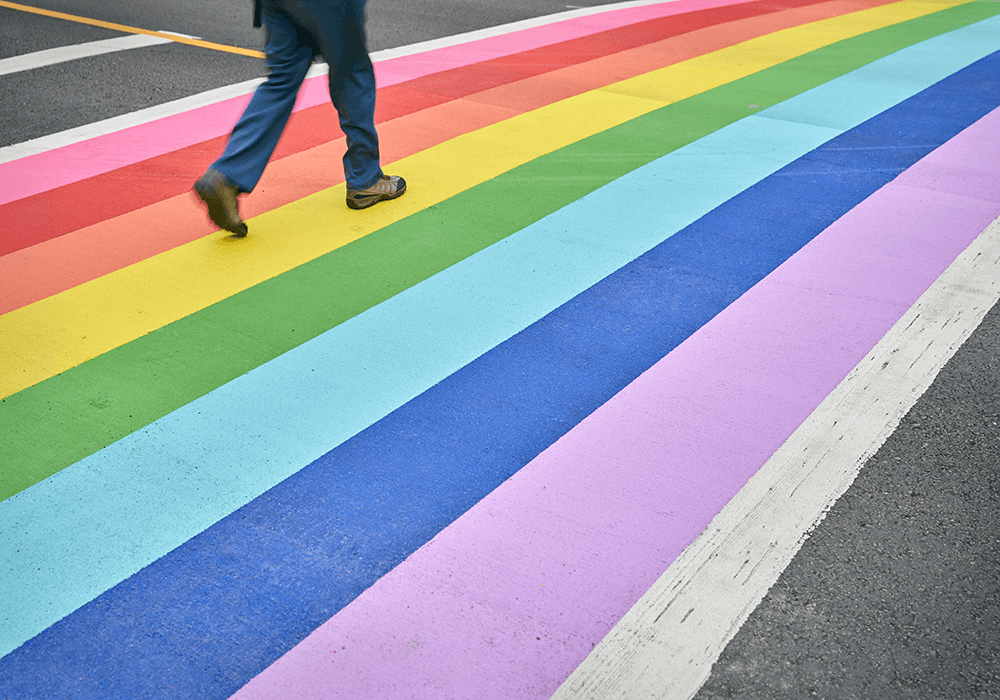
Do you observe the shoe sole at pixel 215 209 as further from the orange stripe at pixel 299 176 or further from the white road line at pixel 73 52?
the white road line at pixel 73 52

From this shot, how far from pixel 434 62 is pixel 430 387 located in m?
5.38

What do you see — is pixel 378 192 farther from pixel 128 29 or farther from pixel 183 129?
pixel 128 29

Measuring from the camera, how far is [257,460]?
9.85ft

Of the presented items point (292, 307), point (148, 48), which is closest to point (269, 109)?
point (292, 307)

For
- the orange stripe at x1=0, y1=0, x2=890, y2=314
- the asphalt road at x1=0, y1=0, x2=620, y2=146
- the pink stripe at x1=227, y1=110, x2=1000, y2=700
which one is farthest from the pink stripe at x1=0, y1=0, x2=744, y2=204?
the pink stripe at x1=227, y1=110, x2=1000, y2=700

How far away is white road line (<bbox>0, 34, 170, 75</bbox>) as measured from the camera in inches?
316

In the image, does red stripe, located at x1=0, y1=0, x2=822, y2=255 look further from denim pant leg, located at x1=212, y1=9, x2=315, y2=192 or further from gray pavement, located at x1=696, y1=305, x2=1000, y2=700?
gray pavement, located at x1=696, y1=305, x2=1000, y2=700

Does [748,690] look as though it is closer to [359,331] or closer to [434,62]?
[359,331]

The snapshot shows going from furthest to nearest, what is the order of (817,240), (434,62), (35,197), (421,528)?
1. (434,62)
2. (35,197)
3. (817,240)
4. (421,528)

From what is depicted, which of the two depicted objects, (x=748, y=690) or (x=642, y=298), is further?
(x=642, y=298)

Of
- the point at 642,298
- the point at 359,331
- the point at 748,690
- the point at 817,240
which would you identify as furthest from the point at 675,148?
the point at 748,690

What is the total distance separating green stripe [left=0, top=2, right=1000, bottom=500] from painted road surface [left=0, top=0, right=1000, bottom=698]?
0.06ft

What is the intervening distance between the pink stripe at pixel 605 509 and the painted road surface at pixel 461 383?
1 centimetres

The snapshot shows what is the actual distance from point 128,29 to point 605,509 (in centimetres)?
878
